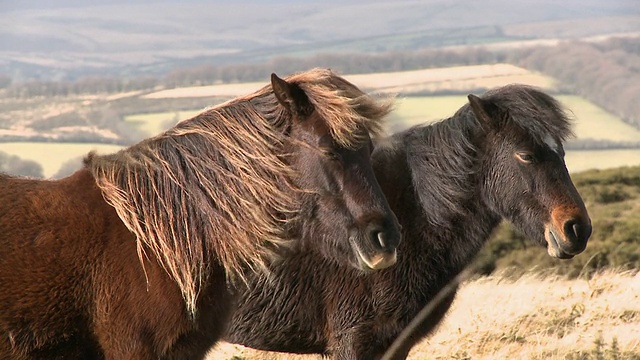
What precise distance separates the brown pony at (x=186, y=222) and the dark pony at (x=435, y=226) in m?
1.54

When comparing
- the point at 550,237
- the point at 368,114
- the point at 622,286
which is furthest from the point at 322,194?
the point at 622,286

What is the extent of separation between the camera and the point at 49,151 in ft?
137

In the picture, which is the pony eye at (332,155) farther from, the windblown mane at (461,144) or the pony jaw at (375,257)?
the windblown mane at (461,144)

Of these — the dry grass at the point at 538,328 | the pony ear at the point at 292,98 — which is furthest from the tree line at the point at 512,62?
the pony ear at the point at 292,98

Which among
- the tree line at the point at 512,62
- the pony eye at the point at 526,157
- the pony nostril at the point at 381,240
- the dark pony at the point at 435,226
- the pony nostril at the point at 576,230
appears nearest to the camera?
the pony nostril at the point at 381,240

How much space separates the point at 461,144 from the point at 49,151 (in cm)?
3865

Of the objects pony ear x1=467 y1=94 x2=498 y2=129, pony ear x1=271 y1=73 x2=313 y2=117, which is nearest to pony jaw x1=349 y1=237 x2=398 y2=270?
pony ear x1=271 y1=73 x2=313 y2=117

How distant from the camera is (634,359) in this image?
6.05 meters

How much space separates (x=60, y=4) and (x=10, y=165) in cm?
14967

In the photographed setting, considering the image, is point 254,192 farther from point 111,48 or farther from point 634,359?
point 111,48

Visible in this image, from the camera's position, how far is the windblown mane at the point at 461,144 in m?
5.79

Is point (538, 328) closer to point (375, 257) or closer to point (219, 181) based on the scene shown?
point (375, 257)

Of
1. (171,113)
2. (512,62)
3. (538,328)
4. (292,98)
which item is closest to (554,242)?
(538,328)

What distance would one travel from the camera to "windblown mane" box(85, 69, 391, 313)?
372 centimetres
